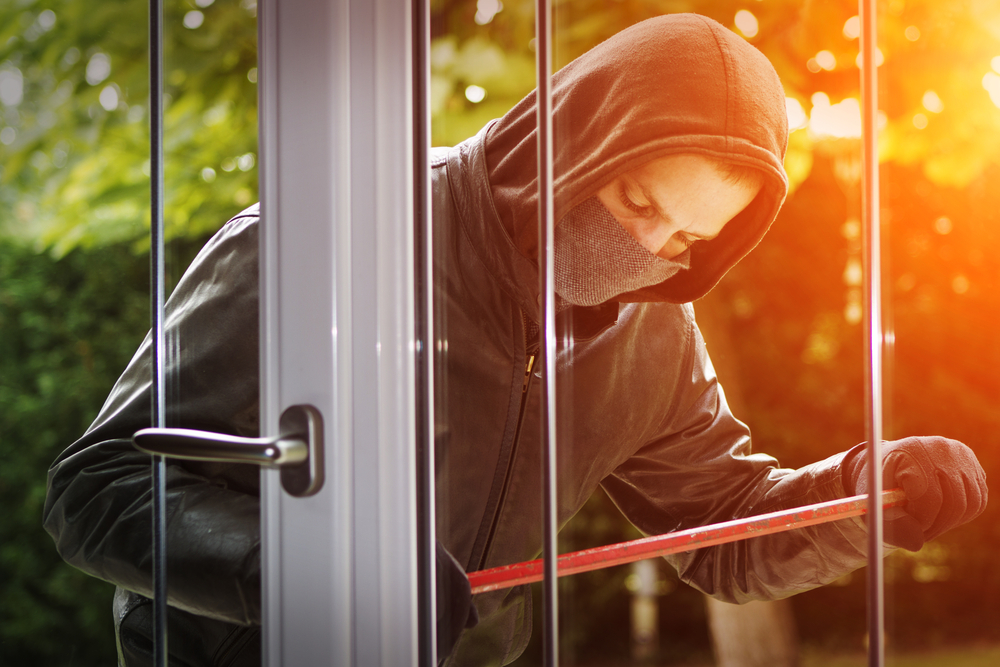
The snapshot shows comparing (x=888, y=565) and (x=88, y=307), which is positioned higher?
(x=88, y=307)

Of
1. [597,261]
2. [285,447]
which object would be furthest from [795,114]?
[285,447]

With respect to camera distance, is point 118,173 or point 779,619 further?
point 118,173

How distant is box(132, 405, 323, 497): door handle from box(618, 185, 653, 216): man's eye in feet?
1.45

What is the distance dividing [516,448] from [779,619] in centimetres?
34

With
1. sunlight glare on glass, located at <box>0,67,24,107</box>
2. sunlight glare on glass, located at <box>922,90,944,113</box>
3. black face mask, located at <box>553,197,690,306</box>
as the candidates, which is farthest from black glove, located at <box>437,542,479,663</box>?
sunlight glare on glass, located at <box>0,67,24,107</box>

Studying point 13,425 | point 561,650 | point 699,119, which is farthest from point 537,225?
point 13,425

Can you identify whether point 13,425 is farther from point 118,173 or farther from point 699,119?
point 699,119

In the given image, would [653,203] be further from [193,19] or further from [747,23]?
[193,19]

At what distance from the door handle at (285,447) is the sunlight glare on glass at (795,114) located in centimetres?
61

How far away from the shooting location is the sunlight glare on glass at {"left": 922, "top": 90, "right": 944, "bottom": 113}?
2.53 feet

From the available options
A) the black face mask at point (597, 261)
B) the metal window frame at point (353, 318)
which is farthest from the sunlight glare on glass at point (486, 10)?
the black face mask at point (597, 261)

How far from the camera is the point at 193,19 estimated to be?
0.96 metres

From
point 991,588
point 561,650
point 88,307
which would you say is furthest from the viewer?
point 88,307

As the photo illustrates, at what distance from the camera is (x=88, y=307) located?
3.31 ft
